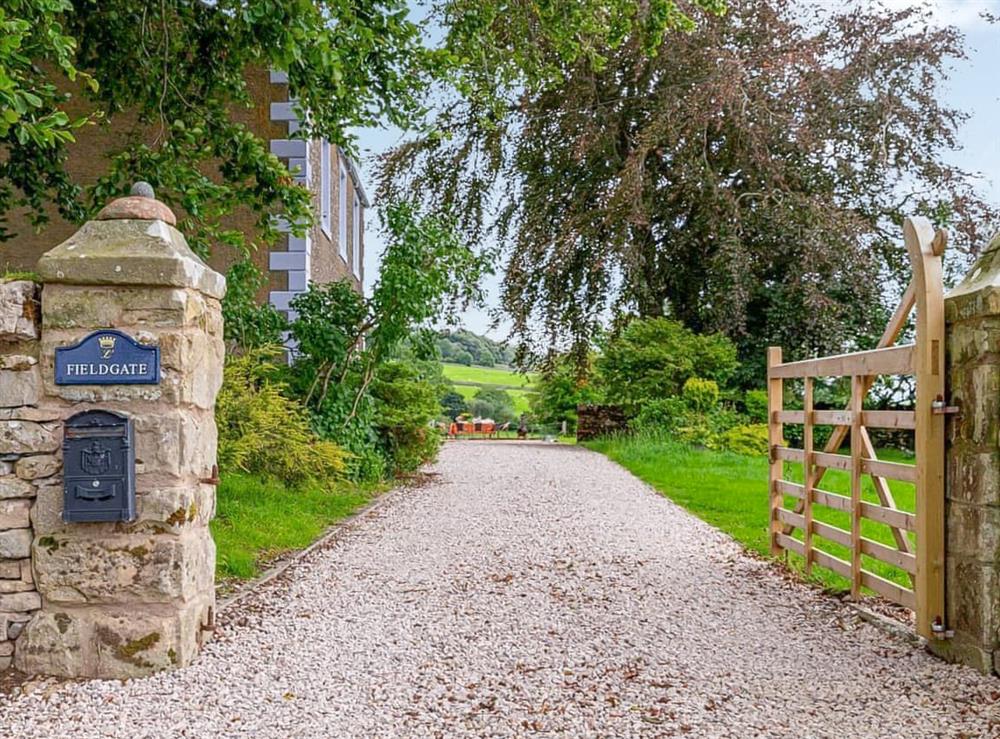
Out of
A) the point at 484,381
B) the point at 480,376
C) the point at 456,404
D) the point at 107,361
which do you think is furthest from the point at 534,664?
the point at 480,376

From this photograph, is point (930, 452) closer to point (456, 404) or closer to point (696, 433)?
point (696, 433)

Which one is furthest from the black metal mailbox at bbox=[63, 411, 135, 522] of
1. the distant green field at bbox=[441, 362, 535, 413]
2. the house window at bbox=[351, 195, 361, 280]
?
the distant green field at bbox=[441, 362, 535, 413]

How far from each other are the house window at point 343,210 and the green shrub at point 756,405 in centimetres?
858

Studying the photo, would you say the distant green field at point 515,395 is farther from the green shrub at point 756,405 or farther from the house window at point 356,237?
the green shrub at point 756,405

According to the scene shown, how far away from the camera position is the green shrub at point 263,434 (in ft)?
25.3

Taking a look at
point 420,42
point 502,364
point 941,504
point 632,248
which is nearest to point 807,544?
point 941,504

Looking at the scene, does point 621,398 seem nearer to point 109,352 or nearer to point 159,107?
point 159,107

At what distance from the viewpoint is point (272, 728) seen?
3240 millimetres

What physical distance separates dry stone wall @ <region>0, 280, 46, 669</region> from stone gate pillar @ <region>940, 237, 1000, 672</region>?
4.06 meters

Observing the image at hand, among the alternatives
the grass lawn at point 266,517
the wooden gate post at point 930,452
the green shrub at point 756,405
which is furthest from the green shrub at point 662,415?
the wooden gate post at point 930,452

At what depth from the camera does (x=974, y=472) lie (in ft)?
12.7

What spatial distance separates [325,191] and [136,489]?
11685mm

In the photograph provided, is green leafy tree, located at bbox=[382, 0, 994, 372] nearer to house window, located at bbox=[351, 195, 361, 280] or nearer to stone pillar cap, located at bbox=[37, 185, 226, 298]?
house window, located at bbox=[351, 195, 361, 280]

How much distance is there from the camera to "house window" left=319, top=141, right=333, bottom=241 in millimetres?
14312
